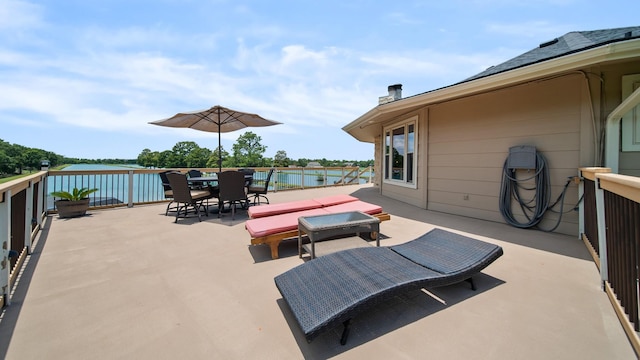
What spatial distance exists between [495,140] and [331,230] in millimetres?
3714

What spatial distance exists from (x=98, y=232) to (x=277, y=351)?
408 cm

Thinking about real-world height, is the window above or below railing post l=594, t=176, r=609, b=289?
above

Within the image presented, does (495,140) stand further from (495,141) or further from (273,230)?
(273,230)

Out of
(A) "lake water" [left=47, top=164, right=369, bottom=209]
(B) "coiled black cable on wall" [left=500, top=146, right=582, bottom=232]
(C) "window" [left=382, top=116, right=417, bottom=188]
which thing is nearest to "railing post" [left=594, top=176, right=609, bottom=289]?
(B) "coiled black cable on wall" [left=500, top=146, right=582, bottom=232]

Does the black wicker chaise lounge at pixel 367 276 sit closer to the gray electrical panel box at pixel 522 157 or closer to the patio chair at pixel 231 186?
the gray electrical panel box at pixel 522 157

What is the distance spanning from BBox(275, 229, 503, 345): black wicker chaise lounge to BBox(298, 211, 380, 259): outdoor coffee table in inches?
20.0

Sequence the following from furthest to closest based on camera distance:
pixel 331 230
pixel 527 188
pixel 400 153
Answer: pixel 400 153
pixel 527 188
pixel 331 230

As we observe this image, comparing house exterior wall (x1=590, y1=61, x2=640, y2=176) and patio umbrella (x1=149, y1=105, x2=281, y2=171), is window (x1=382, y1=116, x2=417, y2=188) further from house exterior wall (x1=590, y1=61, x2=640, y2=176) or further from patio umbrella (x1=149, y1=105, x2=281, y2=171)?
patio umbrella (x1=149, y1=105, x2=281, y2=171)

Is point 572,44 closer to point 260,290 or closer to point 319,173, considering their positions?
point 260,290

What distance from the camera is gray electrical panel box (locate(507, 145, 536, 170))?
3.91 m

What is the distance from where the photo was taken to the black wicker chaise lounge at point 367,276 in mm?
1444

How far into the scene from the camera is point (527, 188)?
4090 mm

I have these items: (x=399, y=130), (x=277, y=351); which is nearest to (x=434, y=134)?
(x=399, y=130)

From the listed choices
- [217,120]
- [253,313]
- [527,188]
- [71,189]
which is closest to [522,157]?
[527,188]
